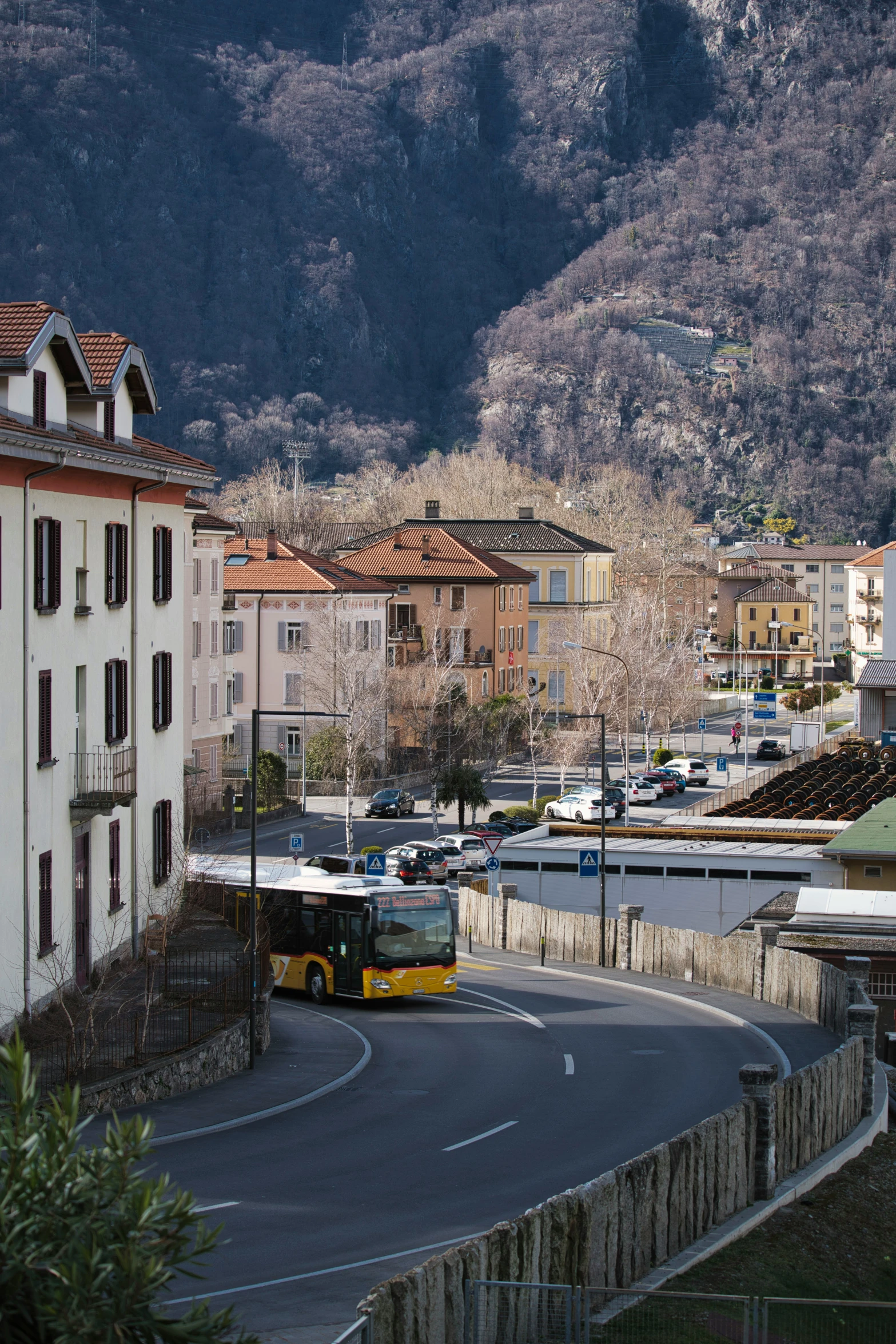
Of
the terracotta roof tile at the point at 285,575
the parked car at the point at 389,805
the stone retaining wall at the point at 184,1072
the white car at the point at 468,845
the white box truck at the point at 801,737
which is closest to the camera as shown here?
the stone retaining wall at the point at 184,1072

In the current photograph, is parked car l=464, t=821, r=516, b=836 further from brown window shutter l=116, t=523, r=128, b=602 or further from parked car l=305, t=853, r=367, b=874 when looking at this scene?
brown window shutter l=116, t=523, r=128, b=602

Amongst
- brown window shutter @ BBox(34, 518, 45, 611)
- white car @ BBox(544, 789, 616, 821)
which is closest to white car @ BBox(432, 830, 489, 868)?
white car @ BBox(544, 789, 616, 821)

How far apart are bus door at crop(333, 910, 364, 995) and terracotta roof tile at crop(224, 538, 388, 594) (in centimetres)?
4419

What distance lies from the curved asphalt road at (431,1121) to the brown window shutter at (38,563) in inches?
322

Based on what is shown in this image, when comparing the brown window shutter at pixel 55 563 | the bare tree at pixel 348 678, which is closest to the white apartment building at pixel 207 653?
the bare tree at pixel 348 678

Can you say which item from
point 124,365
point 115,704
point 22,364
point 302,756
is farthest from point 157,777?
point 302,756

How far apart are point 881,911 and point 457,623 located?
177ft

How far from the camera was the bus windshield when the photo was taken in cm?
3253

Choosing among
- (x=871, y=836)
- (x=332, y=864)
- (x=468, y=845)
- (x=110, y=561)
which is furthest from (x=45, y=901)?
(x=468, y=845)

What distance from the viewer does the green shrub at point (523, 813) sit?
67.9 metres

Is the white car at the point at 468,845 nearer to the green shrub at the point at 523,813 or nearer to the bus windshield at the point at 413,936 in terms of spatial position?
the green shrub at the point at 523,813

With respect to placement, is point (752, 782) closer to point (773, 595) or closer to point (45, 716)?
point (45, 716)

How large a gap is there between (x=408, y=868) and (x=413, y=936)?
21.4m

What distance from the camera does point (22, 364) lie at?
24.1 meters
